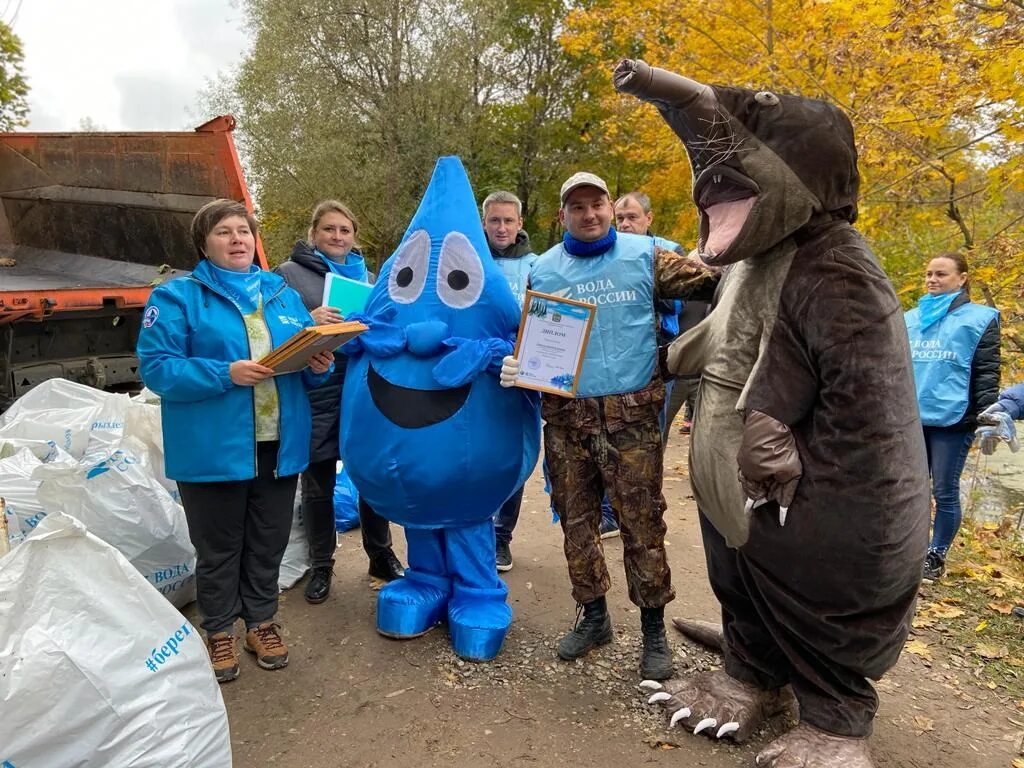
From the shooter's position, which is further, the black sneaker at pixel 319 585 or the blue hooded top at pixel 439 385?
the black sneaker at pixel 319 585

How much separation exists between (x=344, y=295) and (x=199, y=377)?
77 centimetres

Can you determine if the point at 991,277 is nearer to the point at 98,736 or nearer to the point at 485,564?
the point at 485,564

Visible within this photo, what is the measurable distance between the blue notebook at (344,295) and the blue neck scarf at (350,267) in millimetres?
271

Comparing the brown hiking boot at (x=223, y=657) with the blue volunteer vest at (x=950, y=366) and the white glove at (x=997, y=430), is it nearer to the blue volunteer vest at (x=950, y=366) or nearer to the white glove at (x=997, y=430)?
the white glove at (x=997, y=430)

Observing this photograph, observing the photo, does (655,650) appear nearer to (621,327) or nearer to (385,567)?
(621,327)

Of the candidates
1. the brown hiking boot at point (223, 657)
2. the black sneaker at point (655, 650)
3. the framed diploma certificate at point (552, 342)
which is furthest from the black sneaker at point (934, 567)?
the brown hiking boot at point (223, 657)

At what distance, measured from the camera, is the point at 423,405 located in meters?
2.71

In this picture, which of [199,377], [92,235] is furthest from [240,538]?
[92,235]

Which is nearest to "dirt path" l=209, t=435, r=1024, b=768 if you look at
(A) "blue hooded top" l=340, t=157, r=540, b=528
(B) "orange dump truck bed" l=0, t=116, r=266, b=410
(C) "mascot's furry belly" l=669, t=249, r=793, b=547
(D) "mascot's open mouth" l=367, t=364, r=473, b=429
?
(A) "blue hooded top" l=340, t=157, r=540, b=528

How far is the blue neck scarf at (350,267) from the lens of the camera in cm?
337

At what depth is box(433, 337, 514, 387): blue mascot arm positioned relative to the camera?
2645 mm

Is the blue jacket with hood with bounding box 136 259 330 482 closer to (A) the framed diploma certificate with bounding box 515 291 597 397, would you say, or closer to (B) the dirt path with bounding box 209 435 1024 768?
(B) the dirt path with bounding box 209 435 1024 768

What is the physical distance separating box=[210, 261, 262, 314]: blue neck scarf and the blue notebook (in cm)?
34

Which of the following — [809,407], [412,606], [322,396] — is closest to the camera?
[809,407]
